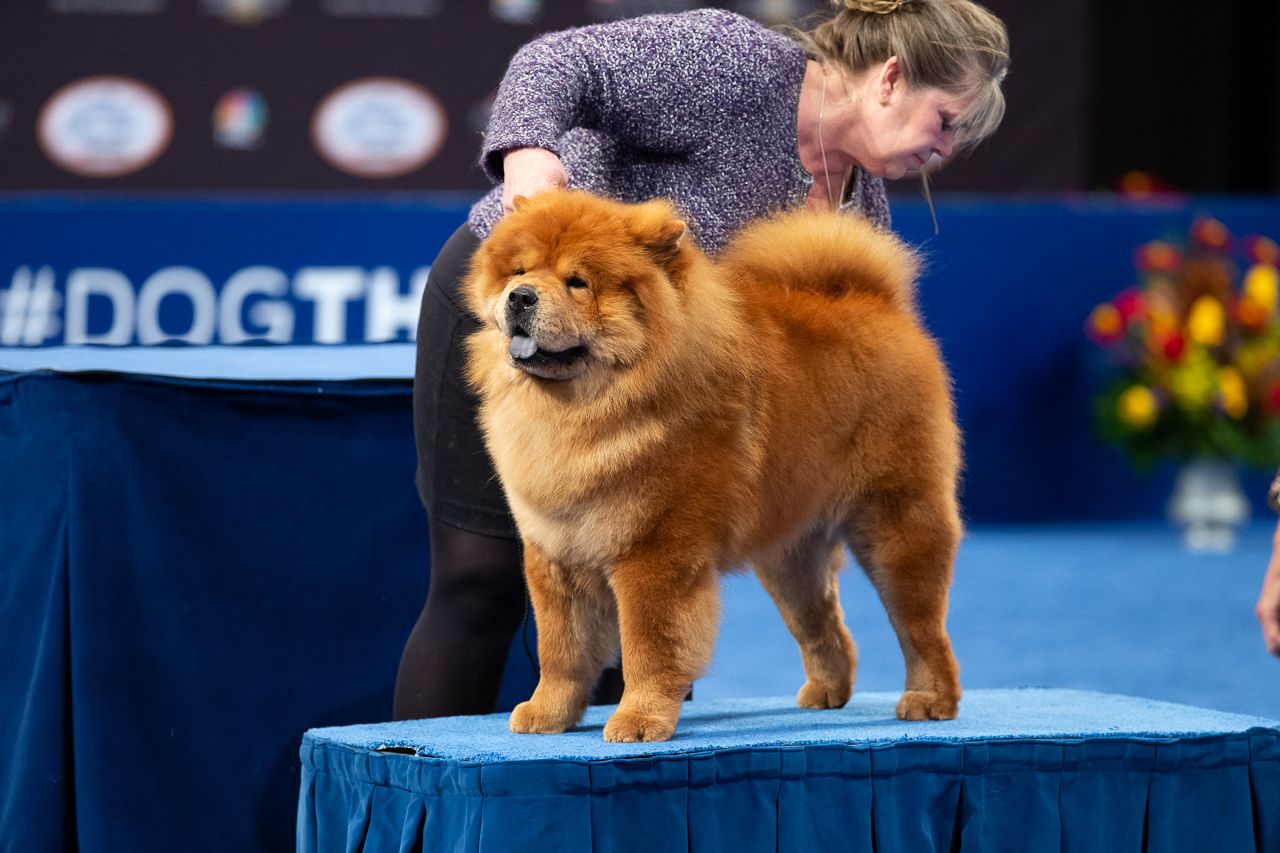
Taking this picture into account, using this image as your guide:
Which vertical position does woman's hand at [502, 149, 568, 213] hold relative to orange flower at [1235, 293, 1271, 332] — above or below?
below

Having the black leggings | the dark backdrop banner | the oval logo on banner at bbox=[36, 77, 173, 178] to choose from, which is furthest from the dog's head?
the oval logo on banner at bbox=[36, 77, 173, 178]

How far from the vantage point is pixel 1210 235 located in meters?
6.39

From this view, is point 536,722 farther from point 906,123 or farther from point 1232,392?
point 1232,392

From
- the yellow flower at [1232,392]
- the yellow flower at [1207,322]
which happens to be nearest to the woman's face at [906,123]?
the yellow flower at [1207,322]

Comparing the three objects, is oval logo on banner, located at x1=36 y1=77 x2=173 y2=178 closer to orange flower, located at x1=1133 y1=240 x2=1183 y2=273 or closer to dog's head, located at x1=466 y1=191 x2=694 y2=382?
orange flower, located at x1=1133 y1=240 x2=1183 y2=273

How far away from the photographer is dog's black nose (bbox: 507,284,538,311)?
1.73m

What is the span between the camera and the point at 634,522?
188cm

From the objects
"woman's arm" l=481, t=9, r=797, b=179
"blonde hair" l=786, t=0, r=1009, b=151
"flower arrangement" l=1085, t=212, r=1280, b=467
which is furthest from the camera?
"flower arrangement" l=1085, t=212, r=1280, b=467

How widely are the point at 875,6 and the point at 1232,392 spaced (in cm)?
460

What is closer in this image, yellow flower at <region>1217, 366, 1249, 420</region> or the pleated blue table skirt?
the pleated blue table skirt

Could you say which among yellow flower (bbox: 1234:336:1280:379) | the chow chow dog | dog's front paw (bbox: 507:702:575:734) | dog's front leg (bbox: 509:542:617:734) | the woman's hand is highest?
yellow flower (bbox: 1234:336:1280:379)

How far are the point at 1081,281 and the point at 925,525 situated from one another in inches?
190

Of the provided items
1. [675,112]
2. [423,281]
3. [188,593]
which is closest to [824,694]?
[675,112]

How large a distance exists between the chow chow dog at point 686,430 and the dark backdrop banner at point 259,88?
4455 mm
